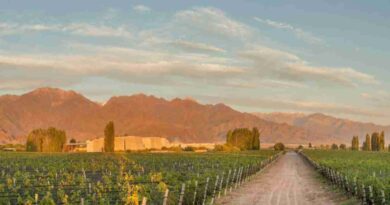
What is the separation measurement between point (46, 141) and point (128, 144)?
26.4 m

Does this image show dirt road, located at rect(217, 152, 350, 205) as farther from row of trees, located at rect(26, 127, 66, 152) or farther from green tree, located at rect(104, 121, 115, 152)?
row of trees, located at rect(26, 127, 66, 152)

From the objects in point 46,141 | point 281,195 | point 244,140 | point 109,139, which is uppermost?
point 244,140

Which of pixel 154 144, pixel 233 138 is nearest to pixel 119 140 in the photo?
pixel 154 144

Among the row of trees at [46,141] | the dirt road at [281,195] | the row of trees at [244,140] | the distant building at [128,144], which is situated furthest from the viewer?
the row of trees at [244,140]

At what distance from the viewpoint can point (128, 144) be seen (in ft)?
558

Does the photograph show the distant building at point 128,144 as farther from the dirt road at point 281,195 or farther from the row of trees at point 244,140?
the dirt road at point 281,195

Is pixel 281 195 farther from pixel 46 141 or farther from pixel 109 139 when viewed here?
pixel 46 141

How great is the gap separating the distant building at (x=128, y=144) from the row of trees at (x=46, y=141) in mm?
8810

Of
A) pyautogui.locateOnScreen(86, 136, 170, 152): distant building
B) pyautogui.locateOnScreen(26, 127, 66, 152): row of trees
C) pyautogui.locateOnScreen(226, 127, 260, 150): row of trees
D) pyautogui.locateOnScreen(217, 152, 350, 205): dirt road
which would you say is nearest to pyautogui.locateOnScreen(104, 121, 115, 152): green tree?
pyautogui.locateOnScreen(26, 127, 66, 152): row of trees

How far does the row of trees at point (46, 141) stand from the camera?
490 feet

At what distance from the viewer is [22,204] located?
22.8 meters

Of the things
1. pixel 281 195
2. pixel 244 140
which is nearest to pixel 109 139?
pixel 244 140

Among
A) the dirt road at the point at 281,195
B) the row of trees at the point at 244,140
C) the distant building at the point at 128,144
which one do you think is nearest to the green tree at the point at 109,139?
the distant building at the point at 128,144

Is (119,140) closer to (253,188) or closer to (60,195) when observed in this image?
(253,188)
